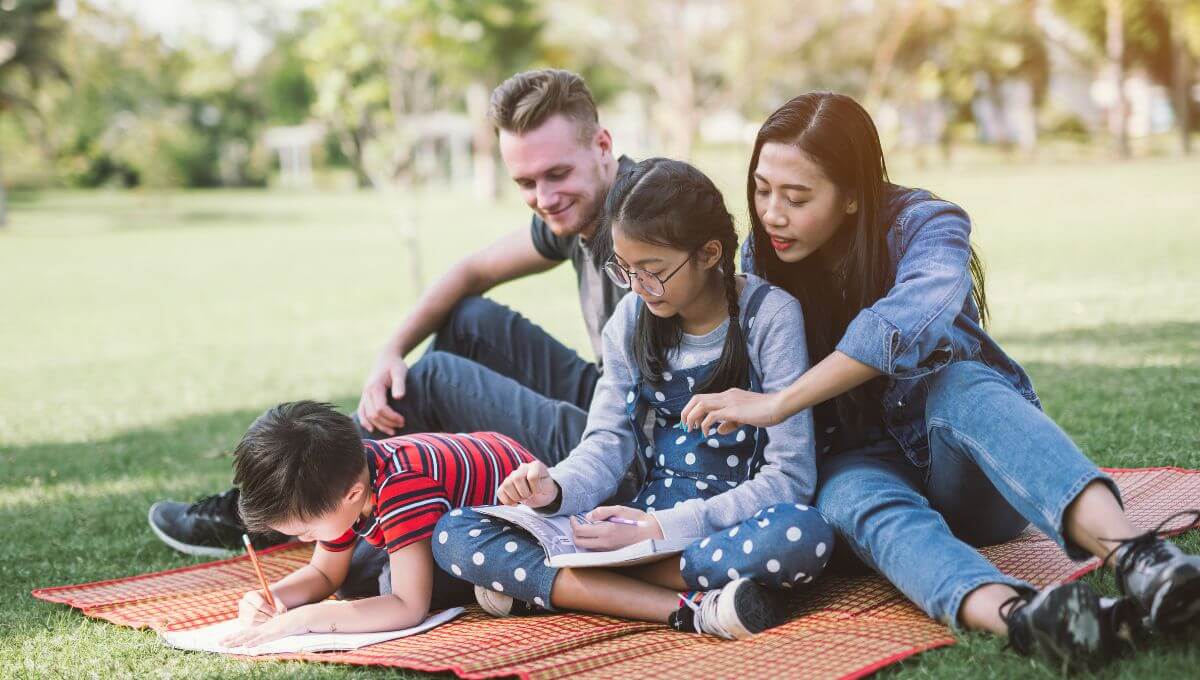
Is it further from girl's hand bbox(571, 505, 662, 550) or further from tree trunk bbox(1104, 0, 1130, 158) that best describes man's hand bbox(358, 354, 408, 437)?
tree trunk bbox(1104, 0, 1130, 158)

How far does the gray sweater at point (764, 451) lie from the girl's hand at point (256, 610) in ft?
2.57

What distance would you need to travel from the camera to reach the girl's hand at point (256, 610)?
9.58ft

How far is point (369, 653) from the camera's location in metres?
2.70

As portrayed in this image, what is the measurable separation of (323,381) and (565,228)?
474cm

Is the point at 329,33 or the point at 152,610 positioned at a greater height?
the point at 329,33

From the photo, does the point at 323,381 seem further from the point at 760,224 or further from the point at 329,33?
the point at 329,33

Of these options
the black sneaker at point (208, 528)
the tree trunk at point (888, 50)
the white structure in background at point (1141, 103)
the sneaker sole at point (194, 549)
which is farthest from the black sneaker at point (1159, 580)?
the white structure in background at point (1141, 103)

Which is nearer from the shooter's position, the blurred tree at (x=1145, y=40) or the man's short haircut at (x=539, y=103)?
the man's short haircut at (x=539, y=103)

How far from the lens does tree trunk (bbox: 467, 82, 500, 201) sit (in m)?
36.9

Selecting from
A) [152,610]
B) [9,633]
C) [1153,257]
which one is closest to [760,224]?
[152,610]

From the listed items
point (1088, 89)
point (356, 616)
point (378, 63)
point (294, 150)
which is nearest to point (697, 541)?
point (356, 616)

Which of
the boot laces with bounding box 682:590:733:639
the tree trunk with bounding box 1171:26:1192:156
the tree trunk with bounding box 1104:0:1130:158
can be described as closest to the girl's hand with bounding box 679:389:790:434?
the boot laces with bounding box 682:590:733:639

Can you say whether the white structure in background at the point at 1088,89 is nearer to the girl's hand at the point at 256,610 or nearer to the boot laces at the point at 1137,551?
the boot laces at the point at 1137,551

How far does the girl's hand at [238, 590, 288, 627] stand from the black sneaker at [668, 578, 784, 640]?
107 cm
